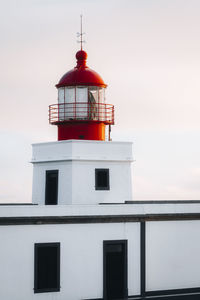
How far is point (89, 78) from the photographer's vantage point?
23391 mm

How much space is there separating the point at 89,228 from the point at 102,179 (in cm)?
392

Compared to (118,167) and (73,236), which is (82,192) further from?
(73,236)

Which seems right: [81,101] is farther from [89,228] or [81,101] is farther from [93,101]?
[89,228]

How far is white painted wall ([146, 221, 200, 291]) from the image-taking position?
20219mm

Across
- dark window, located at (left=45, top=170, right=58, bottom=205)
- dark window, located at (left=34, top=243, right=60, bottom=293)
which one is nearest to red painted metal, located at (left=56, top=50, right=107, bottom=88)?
dark window, located at (left=45, top=170, right=58, bottom=205)

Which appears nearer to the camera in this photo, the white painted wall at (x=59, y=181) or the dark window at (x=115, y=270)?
the dark window at (x=115, y=270)

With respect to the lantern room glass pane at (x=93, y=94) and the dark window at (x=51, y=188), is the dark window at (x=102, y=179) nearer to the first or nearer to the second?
the dark window at (x=51, y=188)

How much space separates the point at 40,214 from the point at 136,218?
336cm

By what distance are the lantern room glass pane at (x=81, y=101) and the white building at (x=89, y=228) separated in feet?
0.13

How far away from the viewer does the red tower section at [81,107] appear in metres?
23.2

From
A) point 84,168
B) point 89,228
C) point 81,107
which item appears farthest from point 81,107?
point 89,228

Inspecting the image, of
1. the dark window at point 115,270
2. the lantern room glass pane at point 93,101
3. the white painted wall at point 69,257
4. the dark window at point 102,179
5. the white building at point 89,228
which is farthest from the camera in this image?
the lantern room glass pane at point 93,101

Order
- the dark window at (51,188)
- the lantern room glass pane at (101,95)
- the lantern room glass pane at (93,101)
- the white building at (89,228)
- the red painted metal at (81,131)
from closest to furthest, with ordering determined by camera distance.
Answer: the white building at (89,228) < the dark window at (51,188) < the red painted metal at (81,131) < the lantern room glass pane at (93,101) < the lantern room glass pane at (101,95)

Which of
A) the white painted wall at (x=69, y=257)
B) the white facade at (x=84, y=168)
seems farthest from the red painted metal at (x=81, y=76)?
the white painted wall at (x=69, y=257)
